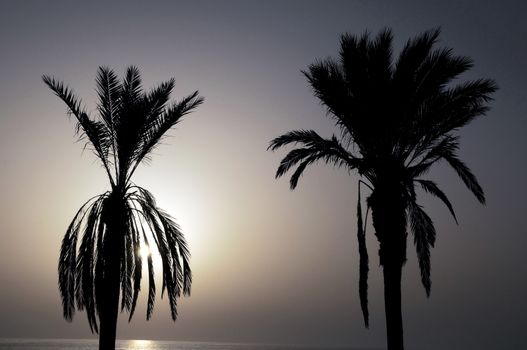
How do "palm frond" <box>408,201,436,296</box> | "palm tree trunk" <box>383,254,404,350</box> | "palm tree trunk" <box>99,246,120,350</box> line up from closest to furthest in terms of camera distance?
"palm tree trunk" <box>99,246,120,350</box>
"palm tree trunk" <box>383,254,404,350</box>
"palm frond" <box>408,201,436,296</box>

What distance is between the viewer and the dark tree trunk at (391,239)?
50.3 ft

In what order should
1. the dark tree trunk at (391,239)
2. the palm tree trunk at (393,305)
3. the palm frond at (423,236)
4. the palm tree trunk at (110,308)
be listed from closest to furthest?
the palm tree trunk at (110,308), the palm tree trunk at (393,305), the dark tree trunk at (391,239), the palm frond at (423,236)

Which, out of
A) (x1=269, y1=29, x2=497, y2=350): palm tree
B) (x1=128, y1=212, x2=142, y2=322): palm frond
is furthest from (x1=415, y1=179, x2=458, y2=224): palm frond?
(x1=128, y1=212, x2=142, y2=322): palm frond

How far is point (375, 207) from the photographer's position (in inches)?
634

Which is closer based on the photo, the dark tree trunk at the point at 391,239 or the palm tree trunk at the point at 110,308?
the palm tree trunk at the point at 110,308

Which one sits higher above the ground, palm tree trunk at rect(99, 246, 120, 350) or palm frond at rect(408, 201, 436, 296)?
palm frond at rect(408, 201, 436, 296)

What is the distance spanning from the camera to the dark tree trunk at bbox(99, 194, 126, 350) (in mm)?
14133

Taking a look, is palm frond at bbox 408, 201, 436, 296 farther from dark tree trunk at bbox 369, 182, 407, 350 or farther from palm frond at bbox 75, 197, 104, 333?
palm frond at bbox 75, 197, 104, 333

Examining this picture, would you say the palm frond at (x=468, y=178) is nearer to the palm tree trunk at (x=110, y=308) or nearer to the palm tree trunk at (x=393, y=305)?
the palm tree trunk at (x=393, y=305)

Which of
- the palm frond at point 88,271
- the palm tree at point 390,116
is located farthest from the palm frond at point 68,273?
→ the palm tree at point 390,116

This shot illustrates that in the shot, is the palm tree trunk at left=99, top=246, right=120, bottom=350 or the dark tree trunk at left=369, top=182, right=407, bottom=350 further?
the dark tree trunk at left=369, top=182, right=407, bottom=350

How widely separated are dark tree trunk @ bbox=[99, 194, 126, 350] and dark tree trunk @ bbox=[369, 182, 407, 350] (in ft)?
23.8

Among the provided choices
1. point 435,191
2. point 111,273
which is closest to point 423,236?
point 435,191

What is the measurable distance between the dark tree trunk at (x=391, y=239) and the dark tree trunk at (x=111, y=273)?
7.24m
